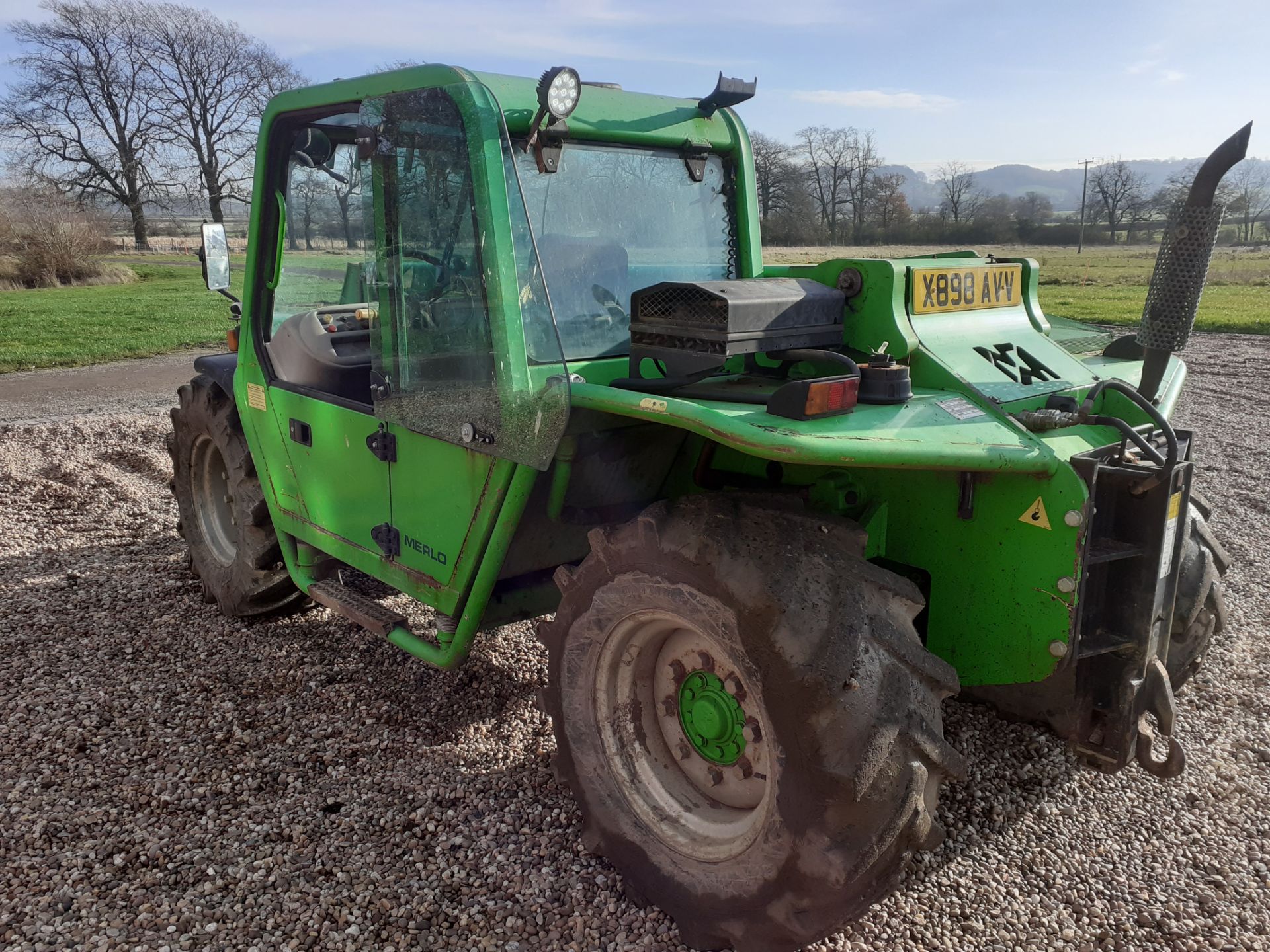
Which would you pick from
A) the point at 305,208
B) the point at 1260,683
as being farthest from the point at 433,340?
the point at 1260,683

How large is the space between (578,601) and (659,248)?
140 centimetres

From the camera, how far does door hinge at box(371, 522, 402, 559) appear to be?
136 inches

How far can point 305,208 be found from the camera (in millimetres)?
3859

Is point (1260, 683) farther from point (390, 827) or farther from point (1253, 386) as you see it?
point (1253, 386)

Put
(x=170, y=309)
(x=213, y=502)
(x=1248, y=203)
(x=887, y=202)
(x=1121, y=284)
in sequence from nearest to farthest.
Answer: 1. (x=213, y=502)
2. (x=170, y=309)
3. (x=1121, y=284)
4. (x=1248, y=203)
5. (x=887, y=202)

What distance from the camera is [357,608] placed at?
12.1ft

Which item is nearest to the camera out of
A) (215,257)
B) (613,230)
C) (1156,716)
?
(1156,716)

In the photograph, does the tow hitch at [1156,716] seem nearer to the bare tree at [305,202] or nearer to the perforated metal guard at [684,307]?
the perforated metal guard at [684,307]

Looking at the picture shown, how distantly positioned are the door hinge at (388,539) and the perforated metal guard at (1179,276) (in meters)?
2.56

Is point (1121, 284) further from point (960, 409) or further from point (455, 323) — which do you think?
point (455, 323)

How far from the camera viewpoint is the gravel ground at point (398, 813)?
2.70 meters

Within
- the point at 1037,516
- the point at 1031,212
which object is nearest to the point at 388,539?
the point at 1037,516

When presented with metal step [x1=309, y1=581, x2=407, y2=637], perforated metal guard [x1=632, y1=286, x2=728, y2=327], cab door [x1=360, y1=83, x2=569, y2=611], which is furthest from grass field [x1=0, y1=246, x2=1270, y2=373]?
perforated metal guard [x1=632, y1=286, x2=728, y2=327]

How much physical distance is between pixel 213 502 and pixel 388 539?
2.07 metres
